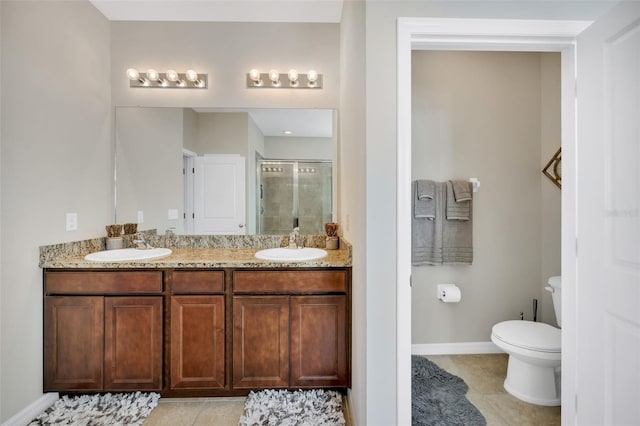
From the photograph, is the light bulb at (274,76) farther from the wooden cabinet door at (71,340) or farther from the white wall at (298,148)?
the wooden cabinet door at (71,340)

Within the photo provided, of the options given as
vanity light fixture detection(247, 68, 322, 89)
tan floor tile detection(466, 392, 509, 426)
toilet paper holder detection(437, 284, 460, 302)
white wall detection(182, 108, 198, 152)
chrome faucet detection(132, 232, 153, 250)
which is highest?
vanity light fixture detection(247, 68, 322, 89)

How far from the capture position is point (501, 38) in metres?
1.42

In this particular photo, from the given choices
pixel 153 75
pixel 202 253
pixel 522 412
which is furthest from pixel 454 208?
pixel 153 75

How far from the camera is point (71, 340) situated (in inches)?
75.4

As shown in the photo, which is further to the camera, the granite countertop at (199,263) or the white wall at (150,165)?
the white wall at (150,165)

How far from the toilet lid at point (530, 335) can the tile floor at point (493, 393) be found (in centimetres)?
38

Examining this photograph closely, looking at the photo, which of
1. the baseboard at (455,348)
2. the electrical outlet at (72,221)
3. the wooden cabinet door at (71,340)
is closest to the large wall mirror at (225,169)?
the electrical outlet at (72,221)

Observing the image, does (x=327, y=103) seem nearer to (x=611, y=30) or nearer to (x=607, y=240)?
(x=611, y=30)

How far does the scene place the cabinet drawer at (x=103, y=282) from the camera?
6.26ft

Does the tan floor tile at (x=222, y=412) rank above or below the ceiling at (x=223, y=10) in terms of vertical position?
below

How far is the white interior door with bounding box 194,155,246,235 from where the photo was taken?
8.27ft

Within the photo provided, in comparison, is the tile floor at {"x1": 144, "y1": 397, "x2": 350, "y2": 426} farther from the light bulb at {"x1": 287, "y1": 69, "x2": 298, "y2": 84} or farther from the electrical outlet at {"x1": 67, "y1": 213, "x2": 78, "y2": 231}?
the light bulb at {"x1": 287, "y1": 69, "x2": 298, "y2": 84}

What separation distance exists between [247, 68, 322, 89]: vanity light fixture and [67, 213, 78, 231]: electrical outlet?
5.09 feet

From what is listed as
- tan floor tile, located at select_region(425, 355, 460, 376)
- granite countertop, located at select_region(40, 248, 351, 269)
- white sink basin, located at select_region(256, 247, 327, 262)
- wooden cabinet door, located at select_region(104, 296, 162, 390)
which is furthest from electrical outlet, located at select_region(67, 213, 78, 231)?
tan floor tile, located at select_region(425, 355, 460, 376)
